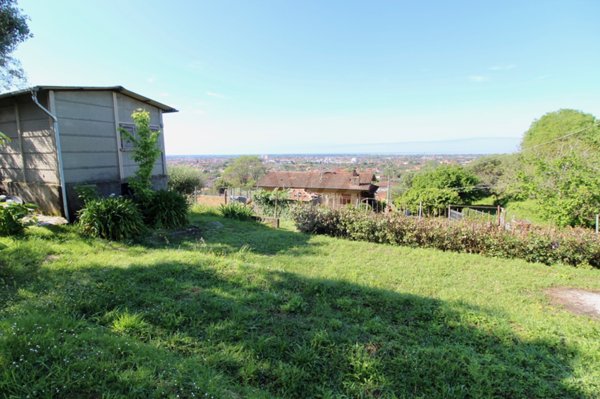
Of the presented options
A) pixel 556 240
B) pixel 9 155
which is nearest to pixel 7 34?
pixel 9 155

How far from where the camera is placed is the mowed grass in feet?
6.47

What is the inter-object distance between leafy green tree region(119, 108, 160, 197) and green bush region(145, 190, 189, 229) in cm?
31

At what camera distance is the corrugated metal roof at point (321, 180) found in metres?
24.4

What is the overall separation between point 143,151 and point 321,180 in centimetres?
1888

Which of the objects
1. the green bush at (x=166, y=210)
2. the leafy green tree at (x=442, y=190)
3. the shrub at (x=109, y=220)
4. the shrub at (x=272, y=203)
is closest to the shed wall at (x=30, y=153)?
the shrub at (x=109, y=220)

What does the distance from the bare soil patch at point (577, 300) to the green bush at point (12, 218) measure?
30.4 ft

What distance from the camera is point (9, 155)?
796 centimetres

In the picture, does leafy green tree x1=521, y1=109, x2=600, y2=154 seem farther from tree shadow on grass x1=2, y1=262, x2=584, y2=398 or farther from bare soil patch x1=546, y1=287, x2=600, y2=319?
tree shadow on grass x1=2, y1=262, x2=584, y2=398

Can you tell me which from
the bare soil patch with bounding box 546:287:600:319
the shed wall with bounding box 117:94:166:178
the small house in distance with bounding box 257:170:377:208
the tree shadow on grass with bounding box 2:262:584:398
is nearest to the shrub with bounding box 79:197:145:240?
the tree shadow on grass with bounding box 2:262:584:398

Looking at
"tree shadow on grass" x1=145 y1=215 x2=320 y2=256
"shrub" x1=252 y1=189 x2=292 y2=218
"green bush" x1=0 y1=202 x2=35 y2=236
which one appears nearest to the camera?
"green bush" x1=0 y1=202 x2=35 y2=236

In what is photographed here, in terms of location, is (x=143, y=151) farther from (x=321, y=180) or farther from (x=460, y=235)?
(x=321, y=180)

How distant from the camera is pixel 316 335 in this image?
272 cm

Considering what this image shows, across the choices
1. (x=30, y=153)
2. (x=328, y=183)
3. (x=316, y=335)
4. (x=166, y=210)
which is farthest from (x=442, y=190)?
(x=30, y=153)

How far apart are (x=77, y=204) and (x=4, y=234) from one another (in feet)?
6.70
